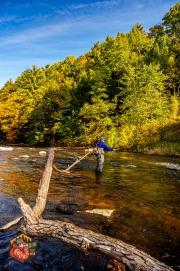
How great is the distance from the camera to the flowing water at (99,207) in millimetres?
4359

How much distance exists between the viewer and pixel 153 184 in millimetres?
10719

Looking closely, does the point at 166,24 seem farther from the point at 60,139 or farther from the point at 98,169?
the point at 98,169

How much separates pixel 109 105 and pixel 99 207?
27863 mm

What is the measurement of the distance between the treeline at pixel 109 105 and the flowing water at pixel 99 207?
1430 cm

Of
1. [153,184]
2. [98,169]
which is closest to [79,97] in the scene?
[98,169]

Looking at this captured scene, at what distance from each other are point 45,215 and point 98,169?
668 cm

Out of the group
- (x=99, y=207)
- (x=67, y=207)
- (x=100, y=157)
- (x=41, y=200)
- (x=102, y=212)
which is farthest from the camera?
(x=100, y=157)

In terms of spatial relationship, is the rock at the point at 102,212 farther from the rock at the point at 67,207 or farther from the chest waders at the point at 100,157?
the chest waders at the point at 100,157

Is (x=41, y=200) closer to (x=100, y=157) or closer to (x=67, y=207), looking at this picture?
(x=67, y=207)

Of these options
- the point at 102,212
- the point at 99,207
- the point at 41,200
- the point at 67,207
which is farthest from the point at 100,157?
the point at 41,200

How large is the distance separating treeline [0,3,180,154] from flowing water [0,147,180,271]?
1430 cm

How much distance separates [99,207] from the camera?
735 cm

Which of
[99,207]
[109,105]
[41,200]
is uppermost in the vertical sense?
[109,105]

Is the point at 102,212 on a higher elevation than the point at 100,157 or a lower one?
lower
